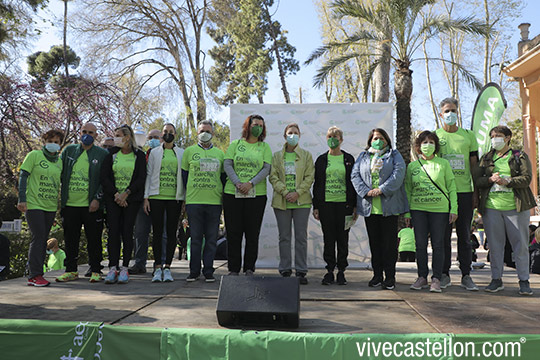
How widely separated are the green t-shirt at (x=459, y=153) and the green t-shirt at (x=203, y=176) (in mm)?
2688

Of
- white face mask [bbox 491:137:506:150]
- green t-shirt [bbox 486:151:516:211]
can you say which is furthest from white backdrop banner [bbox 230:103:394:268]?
green t-shirt [bbox 486:151:516:211]

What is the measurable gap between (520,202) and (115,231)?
15.3 ft

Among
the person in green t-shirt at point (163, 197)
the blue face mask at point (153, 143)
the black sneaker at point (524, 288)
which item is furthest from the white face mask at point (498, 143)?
the blue face mask at point (153, 143)

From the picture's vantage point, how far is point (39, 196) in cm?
548

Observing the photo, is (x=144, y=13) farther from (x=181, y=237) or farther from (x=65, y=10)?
(x=181, y=237)

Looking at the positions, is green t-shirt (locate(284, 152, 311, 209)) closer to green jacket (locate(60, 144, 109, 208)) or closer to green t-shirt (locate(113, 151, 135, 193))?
green t-shirt (locate(113, 151, 135, 193))

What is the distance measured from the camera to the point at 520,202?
16.9ft

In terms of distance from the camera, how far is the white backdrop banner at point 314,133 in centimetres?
768

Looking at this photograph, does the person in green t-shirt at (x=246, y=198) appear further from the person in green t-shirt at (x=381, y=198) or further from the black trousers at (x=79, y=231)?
the black trousers at (x=79, y=231)

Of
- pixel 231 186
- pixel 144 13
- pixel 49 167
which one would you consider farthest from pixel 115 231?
pixel 144 13

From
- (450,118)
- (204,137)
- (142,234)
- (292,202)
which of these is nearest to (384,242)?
(292,202)

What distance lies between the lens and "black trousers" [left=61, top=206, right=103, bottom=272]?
19.1 ft

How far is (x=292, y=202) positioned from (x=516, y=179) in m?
2.52

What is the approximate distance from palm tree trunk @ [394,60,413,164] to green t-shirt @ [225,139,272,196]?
7233 millimetres
